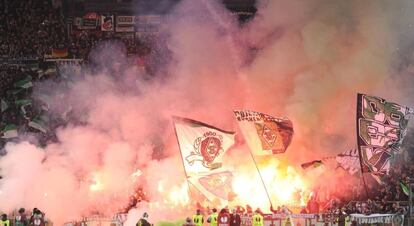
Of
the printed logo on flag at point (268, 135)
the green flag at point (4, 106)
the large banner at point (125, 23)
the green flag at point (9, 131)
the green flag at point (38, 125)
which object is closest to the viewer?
the printed logo on flag at point (268, 135)

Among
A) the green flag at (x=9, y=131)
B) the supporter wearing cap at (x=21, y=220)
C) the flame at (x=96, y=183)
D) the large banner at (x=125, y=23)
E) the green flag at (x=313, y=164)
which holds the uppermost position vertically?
the large banner at (x=125, y=23)

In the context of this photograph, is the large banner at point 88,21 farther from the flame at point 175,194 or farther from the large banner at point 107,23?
the flame at point 175,194

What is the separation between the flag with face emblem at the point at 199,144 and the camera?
49.8 ft

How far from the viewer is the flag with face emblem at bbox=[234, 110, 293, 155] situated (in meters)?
15.4

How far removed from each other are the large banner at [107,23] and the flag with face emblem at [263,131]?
6.55 m

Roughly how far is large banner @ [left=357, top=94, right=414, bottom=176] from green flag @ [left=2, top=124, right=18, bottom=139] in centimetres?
986

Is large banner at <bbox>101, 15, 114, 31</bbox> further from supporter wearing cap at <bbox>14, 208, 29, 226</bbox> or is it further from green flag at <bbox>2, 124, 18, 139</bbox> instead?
supporter wearing cap at <bbox>14, 208, 29, 226</bbox>

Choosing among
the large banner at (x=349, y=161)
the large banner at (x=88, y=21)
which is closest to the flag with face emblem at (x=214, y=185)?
the large banner at (x=349, y=161)

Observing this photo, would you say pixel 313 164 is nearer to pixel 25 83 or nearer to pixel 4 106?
pixel 25 83

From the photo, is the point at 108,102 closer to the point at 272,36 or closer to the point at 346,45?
the point at 272,36

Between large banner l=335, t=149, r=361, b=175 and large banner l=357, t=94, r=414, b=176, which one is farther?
large banner l=335, t=149, r=361, b=175

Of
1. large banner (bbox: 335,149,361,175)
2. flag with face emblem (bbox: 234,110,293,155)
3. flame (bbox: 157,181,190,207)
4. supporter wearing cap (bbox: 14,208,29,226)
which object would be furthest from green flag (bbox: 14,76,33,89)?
large banner (bbox: 335,149,361,175)

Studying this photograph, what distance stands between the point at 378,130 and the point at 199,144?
4547 millimetres

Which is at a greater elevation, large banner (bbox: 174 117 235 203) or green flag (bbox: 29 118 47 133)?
green flag (bbox: 29 118 47 133)
